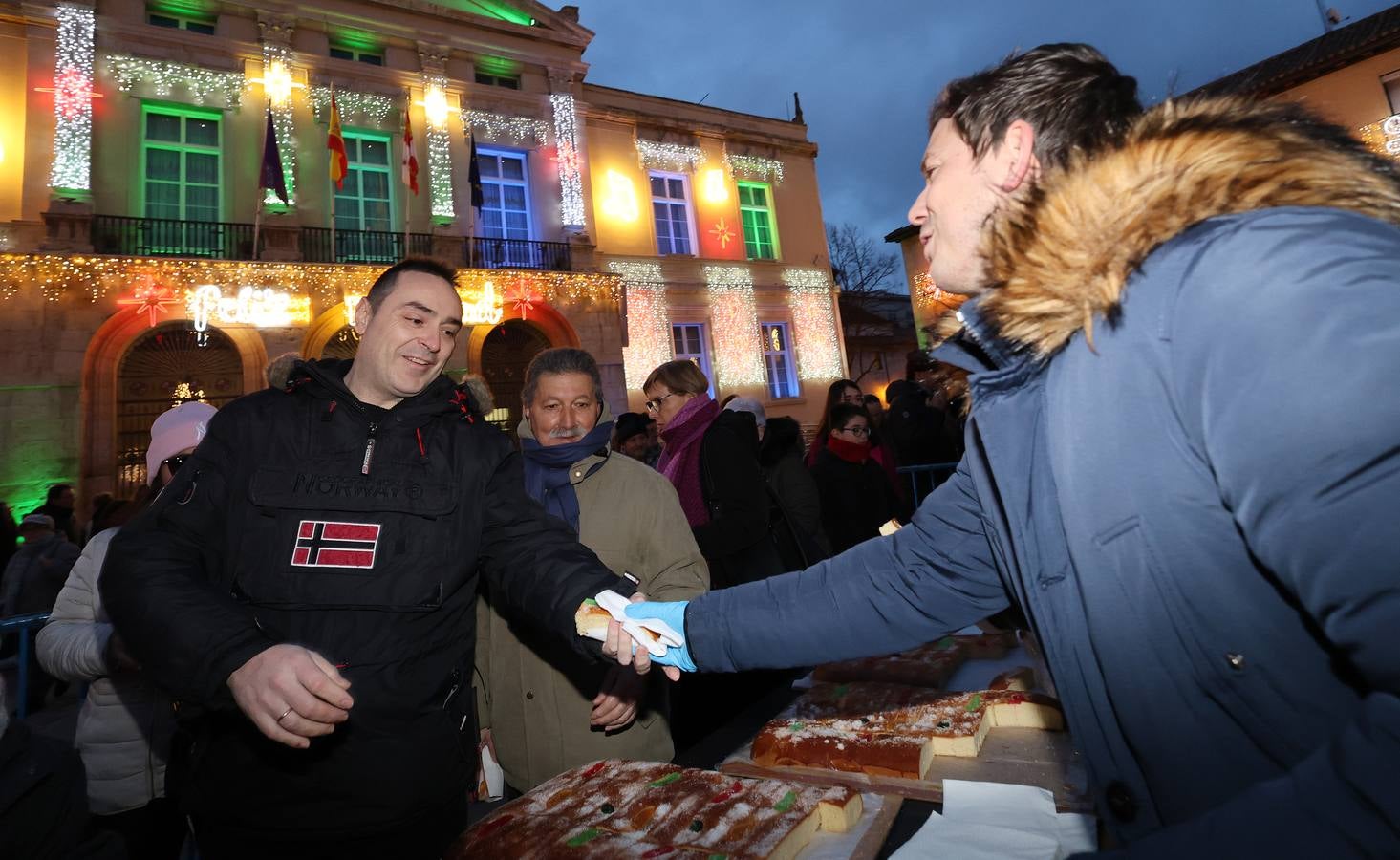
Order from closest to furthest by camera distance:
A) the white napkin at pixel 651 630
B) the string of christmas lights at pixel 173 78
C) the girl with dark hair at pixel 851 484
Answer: the white napkin at pixel 651 630 < the girl with dark hair at pixel 851 484 < the string of christmas lights at pixel 173 78

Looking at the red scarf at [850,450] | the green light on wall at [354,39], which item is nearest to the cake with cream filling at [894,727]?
the red scarf at [850,450]

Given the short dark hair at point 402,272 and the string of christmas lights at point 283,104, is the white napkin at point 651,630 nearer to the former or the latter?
the short dark hair at point 402,272

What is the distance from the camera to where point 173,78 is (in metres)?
12.9

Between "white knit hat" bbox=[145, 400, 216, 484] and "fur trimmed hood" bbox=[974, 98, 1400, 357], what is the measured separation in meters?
3.21

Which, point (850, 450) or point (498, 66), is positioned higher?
point (498, 66)

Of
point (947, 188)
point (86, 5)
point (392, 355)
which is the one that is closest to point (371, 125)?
point (86, 5)

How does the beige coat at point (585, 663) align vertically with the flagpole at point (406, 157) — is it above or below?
below

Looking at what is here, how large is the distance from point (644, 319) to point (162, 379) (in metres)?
10.2

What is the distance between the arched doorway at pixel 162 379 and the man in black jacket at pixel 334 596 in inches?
474

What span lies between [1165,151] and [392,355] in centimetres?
203

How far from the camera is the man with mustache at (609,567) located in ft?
7.79

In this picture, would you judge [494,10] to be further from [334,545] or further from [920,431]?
[334,545]

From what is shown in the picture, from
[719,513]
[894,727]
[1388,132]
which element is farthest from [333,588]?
[1388,132]

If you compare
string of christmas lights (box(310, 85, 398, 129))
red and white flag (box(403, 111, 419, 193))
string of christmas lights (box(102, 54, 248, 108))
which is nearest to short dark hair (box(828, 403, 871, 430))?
red and white flag (box(403, 111, 419, 193))
